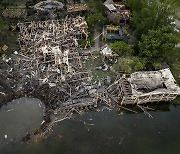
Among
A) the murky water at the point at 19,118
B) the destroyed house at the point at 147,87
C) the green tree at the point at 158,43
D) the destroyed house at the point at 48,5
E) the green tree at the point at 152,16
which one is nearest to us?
the murky water at the point at 19,118

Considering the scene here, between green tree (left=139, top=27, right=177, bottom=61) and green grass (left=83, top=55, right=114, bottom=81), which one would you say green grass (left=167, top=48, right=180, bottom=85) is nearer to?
green tree (left=139, top=27, right=177, bottom=61)

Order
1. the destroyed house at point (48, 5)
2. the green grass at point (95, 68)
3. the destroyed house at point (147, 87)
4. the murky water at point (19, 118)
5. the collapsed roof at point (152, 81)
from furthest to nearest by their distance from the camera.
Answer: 1. the destroyed house at point (48, 5)
2. the green grass at point (95, 68)
3. the collapsed roof at point (152, 81)
4. the destroyed house at point (147, 87)
5. the murky water at point (19, 118)

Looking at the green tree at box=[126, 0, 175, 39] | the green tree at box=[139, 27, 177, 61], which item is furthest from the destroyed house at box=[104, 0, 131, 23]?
the green tree at box=[139, 27, 177, 61]

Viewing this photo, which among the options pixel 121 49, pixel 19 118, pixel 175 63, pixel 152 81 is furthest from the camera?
pixel 175 63

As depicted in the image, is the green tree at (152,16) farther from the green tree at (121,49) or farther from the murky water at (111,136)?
the murky water at (111,136)

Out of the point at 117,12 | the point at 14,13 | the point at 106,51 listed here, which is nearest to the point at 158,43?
the point at 106,51

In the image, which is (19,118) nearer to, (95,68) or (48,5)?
(95,68)

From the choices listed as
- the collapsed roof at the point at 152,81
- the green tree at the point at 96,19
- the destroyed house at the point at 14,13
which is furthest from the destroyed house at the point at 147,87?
the destroyed house at the point at 14,13
